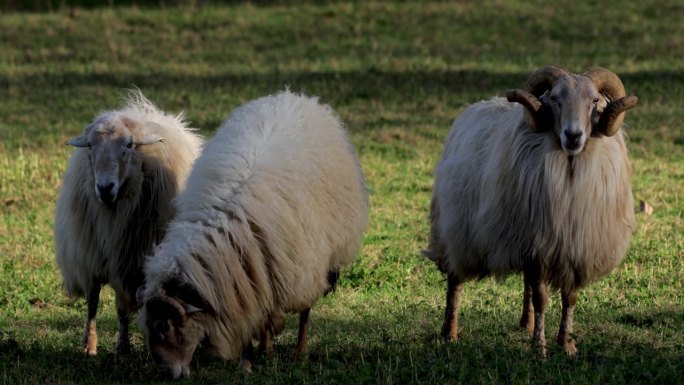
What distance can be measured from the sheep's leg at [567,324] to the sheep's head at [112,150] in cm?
324

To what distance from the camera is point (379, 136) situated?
17875 millimetres

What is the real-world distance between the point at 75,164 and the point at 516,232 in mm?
3435

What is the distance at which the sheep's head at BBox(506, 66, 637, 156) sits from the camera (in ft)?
26.7

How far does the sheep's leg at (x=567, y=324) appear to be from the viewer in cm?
839

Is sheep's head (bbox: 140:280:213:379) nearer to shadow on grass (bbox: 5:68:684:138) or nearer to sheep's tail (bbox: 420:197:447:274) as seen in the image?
sheep's tail (bbox: 420:197:447:274)

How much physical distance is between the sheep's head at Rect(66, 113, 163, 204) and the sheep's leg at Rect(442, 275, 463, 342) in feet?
8.42

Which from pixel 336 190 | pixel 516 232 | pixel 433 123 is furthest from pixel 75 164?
pixel 433 123

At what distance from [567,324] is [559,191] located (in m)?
0.96

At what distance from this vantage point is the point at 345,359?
7.96 metres

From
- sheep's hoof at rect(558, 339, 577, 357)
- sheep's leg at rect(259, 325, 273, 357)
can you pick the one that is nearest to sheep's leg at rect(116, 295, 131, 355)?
sheep's leg at rect(259, 325, 273, 357)

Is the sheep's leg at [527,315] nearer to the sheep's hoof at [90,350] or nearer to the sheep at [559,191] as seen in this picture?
the sheep at [559,191]

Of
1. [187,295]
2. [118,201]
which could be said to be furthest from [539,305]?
[118,201]

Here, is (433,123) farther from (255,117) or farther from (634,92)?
(255,117)

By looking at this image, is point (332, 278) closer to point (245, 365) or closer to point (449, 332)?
point (449, 332)
